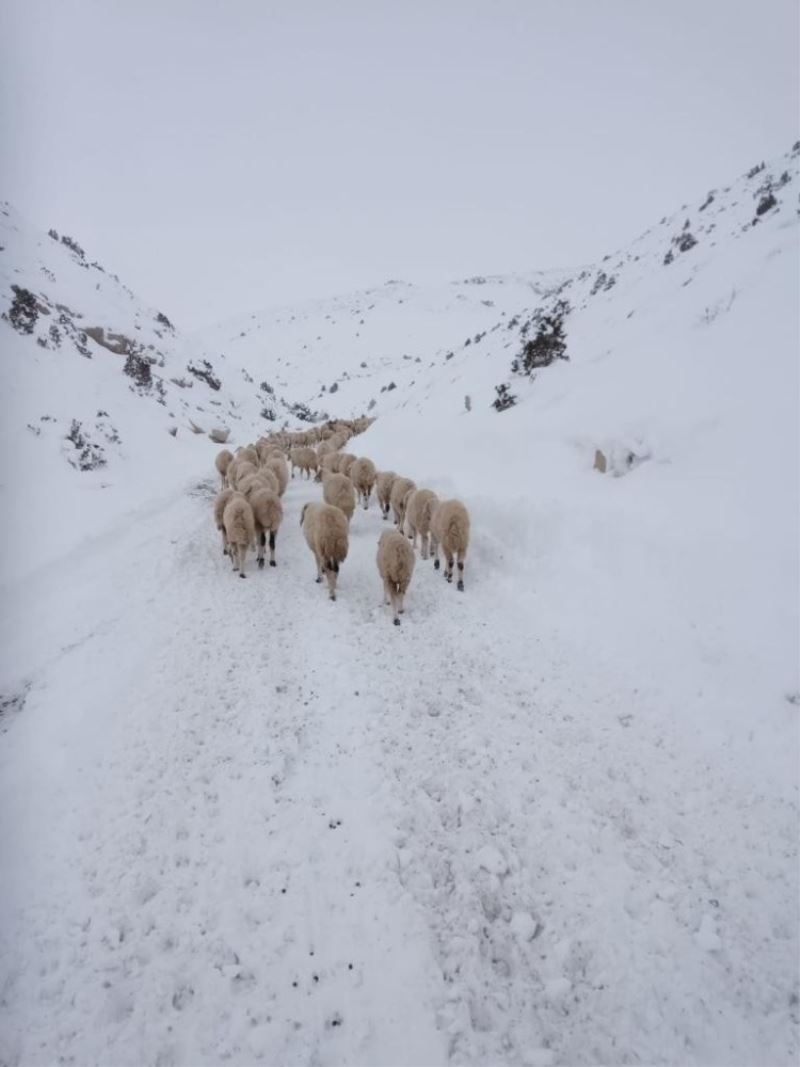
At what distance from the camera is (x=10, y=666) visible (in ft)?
21.0

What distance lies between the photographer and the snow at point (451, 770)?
3.10 m

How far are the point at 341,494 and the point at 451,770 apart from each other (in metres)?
7.70

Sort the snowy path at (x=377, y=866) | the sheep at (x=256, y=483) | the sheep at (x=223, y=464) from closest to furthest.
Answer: the snowy path at (x=377, y=866) → the sheep at (x=256, y=483) → the sheep at (x=223, y=464)

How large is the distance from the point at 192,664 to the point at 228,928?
3.54 meters

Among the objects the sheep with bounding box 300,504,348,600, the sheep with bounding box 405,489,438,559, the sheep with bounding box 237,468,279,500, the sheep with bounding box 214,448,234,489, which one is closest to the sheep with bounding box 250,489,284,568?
the sheep with bounding box 237,468,279,500

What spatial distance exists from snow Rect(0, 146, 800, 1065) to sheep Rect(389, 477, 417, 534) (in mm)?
792

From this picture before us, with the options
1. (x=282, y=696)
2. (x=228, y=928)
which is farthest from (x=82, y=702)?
(x=228, y=928)

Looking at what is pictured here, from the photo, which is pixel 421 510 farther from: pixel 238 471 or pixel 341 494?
pixel 238 471

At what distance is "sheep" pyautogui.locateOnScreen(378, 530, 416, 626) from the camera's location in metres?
7.60

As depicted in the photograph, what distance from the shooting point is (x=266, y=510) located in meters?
9.75

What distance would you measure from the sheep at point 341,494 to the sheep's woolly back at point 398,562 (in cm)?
386

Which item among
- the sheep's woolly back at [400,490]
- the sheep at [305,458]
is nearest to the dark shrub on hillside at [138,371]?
the sheep at [305,458]

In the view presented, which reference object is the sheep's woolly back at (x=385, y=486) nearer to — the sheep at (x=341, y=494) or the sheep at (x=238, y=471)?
the sheep at (x=341, y=494)

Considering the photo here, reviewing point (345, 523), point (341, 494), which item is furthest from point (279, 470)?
point (345, 523)
